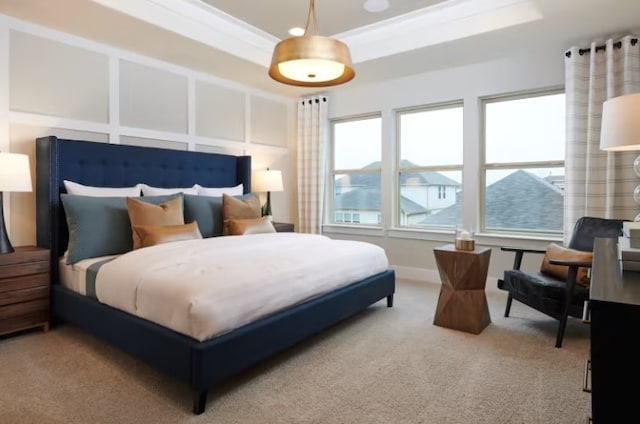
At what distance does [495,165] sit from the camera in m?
4.35

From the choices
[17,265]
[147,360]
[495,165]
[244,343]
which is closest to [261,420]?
[244,343]

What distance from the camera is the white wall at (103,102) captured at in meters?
3.20

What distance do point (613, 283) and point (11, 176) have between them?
3503 millimetres

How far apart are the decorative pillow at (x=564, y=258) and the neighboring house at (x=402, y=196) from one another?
5.43 ft

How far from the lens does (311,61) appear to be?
247 centimetres

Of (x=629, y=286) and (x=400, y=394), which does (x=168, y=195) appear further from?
(x=629, y=286)

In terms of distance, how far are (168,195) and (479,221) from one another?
11.1ft

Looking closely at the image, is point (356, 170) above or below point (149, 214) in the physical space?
above

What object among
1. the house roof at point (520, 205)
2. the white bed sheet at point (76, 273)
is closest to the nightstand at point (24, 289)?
the white bed sheet at point (76, 273)

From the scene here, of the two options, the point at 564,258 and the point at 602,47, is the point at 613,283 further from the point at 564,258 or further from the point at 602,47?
the point at 602,47

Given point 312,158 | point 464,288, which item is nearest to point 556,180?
point 464,288

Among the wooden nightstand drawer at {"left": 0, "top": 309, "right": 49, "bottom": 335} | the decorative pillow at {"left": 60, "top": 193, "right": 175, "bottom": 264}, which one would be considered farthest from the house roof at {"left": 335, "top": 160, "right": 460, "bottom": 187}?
the wooden nightstand drawer at {"left": 0, "top": 309, "right": 49, "bottom": 335}

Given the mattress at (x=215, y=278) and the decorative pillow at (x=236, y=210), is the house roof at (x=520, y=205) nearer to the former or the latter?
the mattress at (x=215, y=278)

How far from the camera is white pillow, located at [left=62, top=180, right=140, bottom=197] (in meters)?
3.25
